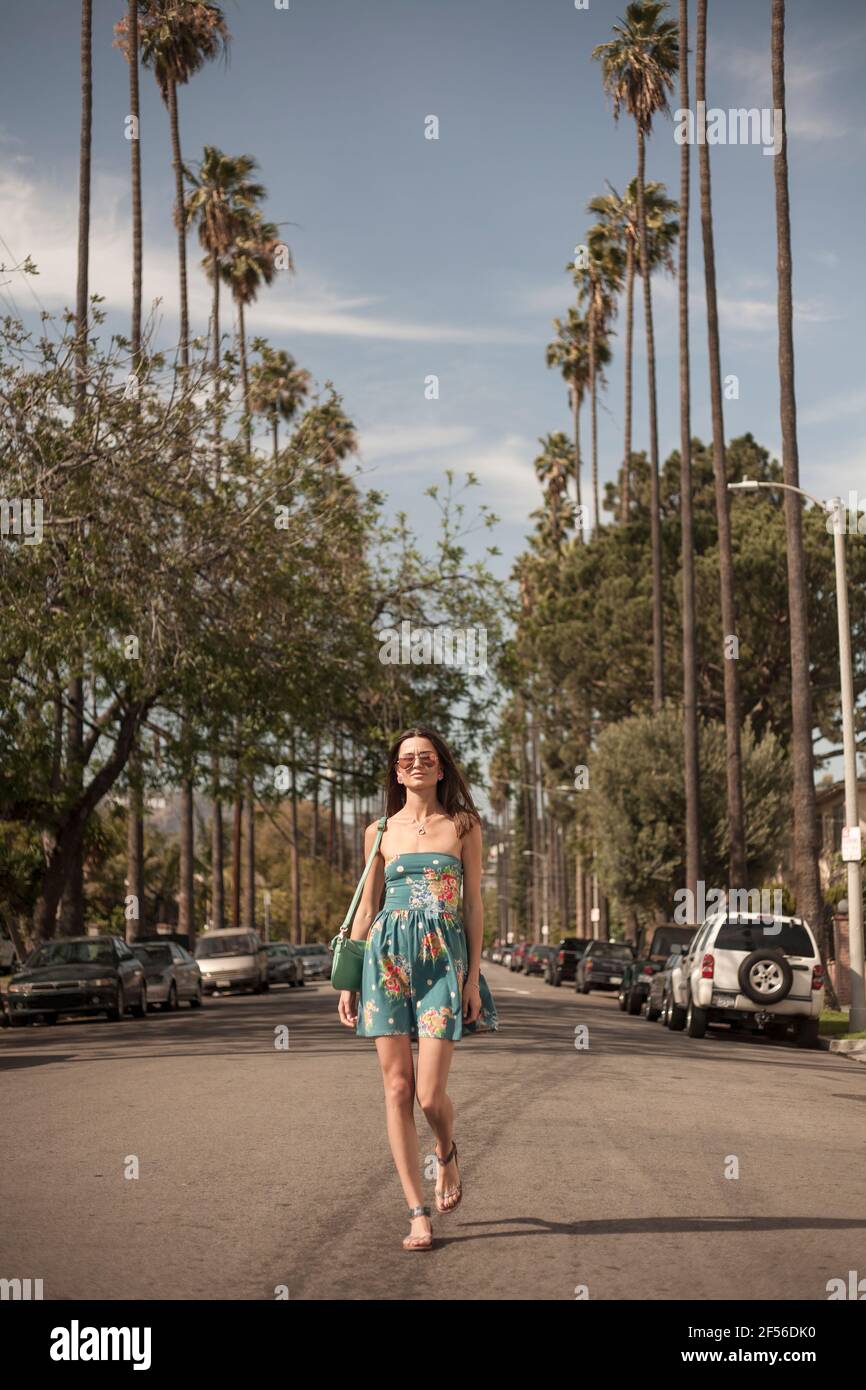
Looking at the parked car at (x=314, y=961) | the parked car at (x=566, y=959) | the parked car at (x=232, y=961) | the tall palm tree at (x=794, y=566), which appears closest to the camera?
the tall palm tree at (x=794, y=566)

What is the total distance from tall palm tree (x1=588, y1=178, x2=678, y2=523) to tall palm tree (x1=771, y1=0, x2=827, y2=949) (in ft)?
88.9

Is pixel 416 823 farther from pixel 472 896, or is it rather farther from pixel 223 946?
pixel 223 946

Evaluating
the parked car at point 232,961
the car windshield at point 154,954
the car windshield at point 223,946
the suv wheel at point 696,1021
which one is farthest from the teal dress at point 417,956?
the car windshield at point 223,946

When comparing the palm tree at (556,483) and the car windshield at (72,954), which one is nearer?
the car windshield at (72,954)

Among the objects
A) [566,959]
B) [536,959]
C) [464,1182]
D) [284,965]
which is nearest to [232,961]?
[284,965]

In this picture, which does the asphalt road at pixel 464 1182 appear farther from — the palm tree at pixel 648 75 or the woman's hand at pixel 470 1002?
the palm tree at pixel 648 75

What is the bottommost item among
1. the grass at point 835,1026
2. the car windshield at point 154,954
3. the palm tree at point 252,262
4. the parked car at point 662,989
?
the grass at point 835,1026

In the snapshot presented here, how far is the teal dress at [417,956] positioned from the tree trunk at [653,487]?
140 feet

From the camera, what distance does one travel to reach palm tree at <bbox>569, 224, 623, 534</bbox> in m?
64.0

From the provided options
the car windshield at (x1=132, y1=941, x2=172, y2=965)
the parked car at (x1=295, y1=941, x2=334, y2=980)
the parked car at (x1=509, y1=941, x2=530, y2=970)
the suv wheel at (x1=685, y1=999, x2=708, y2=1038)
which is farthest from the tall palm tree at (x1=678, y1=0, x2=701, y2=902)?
the parked car at (x1=509, y1=941, x2=530, y2=970)

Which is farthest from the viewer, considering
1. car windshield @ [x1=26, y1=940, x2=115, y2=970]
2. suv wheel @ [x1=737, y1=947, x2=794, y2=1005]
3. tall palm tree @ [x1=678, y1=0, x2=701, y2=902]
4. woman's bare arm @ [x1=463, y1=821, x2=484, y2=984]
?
→ tall palm tree @ [x1=678, y1=0, x2=701, y2=902]

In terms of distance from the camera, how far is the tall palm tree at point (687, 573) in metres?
41.3

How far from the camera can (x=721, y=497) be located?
38000mm

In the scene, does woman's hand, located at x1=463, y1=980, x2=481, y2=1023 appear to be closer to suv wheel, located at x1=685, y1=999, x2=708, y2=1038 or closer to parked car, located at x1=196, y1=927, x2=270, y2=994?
suv wheel, located at x1=685, y1=999, x2=708, y2=1038
